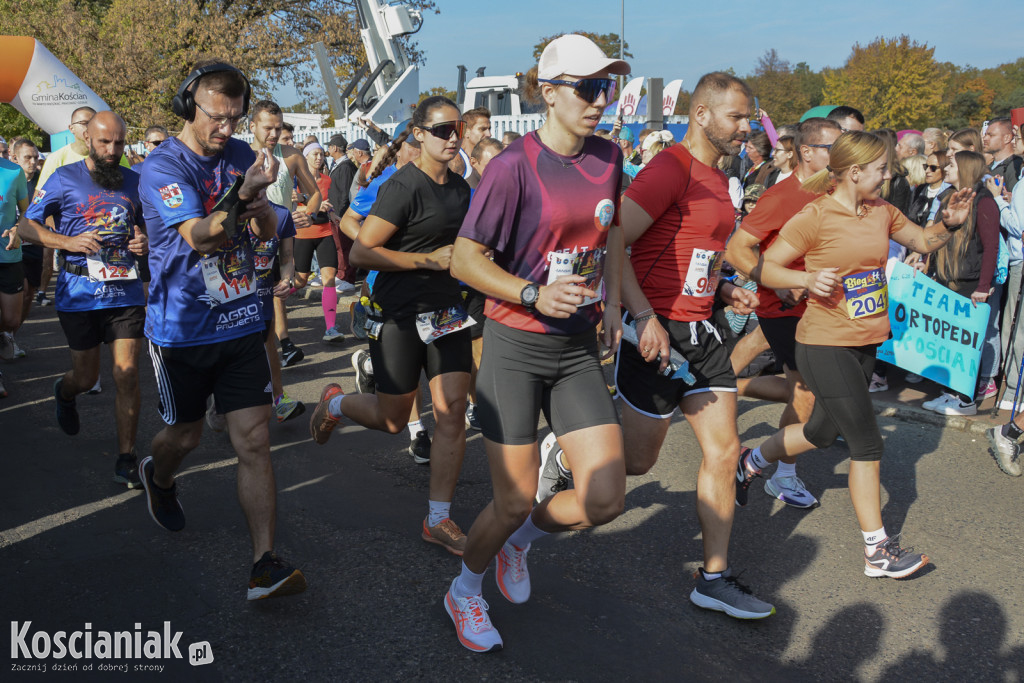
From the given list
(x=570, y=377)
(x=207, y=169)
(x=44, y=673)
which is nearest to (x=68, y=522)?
(x=44, y=673)

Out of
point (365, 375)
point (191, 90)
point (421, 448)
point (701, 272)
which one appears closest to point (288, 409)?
point (365, 375)

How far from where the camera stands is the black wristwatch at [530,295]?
2.81m

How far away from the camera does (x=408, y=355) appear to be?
4371mm

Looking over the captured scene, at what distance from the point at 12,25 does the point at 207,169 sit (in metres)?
30.9

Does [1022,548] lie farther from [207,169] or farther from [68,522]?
[68,522]

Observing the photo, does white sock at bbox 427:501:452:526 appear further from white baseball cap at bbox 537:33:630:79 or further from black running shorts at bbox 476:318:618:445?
white baseball cap at bbox 537:33:630:79

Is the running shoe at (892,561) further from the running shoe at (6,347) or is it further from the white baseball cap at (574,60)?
the running shoe at (6,347)

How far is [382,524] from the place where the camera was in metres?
4.45

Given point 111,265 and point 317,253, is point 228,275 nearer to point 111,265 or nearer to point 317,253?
point 111,265

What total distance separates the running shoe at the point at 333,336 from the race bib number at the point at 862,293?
21.2 ft

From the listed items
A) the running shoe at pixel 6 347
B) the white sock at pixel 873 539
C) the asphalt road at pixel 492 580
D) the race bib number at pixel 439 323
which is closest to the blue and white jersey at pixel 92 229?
the asphalt road at pixel 492 580

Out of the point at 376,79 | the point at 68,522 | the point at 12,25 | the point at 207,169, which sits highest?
the point at 12,25

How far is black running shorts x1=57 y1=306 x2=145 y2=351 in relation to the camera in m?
5.09

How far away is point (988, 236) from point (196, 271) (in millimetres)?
5965
